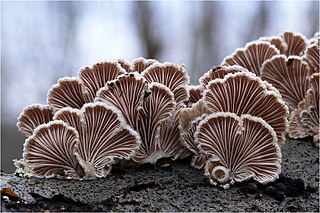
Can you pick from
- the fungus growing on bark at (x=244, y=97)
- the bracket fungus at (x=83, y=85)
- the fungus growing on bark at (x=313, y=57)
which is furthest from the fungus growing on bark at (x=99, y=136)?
the fungus growing on bark at (x=313, y=57)

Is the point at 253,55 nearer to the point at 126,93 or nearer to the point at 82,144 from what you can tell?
the point at 126,93

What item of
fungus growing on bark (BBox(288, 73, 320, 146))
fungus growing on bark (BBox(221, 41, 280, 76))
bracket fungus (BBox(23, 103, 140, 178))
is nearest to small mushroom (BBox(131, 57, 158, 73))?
bracket fungus (BBox(23, 103, 140, 178))

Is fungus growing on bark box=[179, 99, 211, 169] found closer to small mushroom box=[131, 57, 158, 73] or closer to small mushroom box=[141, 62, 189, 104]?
small mushroom box=[141, 62, 189, 104]

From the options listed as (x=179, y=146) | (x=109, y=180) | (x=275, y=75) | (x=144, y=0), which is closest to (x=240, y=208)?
(x=179, y=146)

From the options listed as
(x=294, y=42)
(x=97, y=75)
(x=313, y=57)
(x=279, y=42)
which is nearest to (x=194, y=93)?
(x=97, y=75)

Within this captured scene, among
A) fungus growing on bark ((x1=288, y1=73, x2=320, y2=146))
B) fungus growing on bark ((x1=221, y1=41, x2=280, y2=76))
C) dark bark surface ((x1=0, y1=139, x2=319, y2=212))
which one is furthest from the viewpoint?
fungus growing on bark ((x1=221, y1=41, x2=280, y2=76))

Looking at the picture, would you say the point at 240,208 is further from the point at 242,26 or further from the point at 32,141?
the point at 242,26

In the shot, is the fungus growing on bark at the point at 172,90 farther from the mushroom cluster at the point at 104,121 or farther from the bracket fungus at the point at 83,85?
the bracket fungus at the point at 83,85
